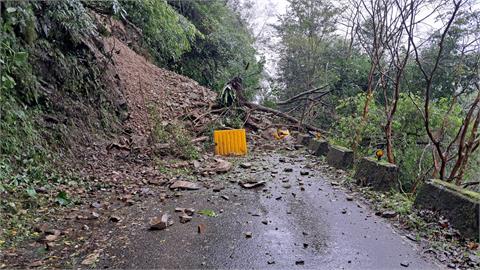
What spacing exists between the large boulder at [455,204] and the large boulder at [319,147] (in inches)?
101

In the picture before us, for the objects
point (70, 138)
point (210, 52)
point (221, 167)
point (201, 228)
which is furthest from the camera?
point (210, 52)

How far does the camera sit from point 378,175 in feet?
10.3

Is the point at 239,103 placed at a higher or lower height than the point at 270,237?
higher

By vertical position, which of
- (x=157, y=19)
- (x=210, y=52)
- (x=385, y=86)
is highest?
(x=210, y=52)

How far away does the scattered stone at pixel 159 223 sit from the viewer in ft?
7.66

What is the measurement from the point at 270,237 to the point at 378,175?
4.96 feet

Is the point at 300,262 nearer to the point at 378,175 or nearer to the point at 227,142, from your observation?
the point at 378,175

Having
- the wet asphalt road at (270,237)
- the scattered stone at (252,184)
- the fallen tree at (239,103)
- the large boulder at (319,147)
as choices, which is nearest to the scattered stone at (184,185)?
the wet asphalt road at (270,237)

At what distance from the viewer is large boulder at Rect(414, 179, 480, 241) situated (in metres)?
2.01

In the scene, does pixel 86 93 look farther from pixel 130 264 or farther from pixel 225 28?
pixel 225 28

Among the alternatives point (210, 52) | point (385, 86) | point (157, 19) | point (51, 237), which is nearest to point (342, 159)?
point (385, 86)

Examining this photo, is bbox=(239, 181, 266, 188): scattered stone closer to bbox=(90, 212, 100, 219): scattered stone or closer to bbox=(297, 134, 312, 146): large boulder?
bbox=(90, 212, 100, 219): scattered stone

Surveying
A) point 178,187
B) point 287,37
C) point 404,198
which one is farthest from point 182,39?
point 287,37

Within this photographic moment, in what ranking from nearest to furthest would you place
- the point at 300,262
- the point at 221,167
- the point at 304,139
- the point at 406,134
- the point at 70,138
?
the point at 300,262 → the point at 70,138 → the point at 221,167 → the point at 406,134 → the point at 304,139
